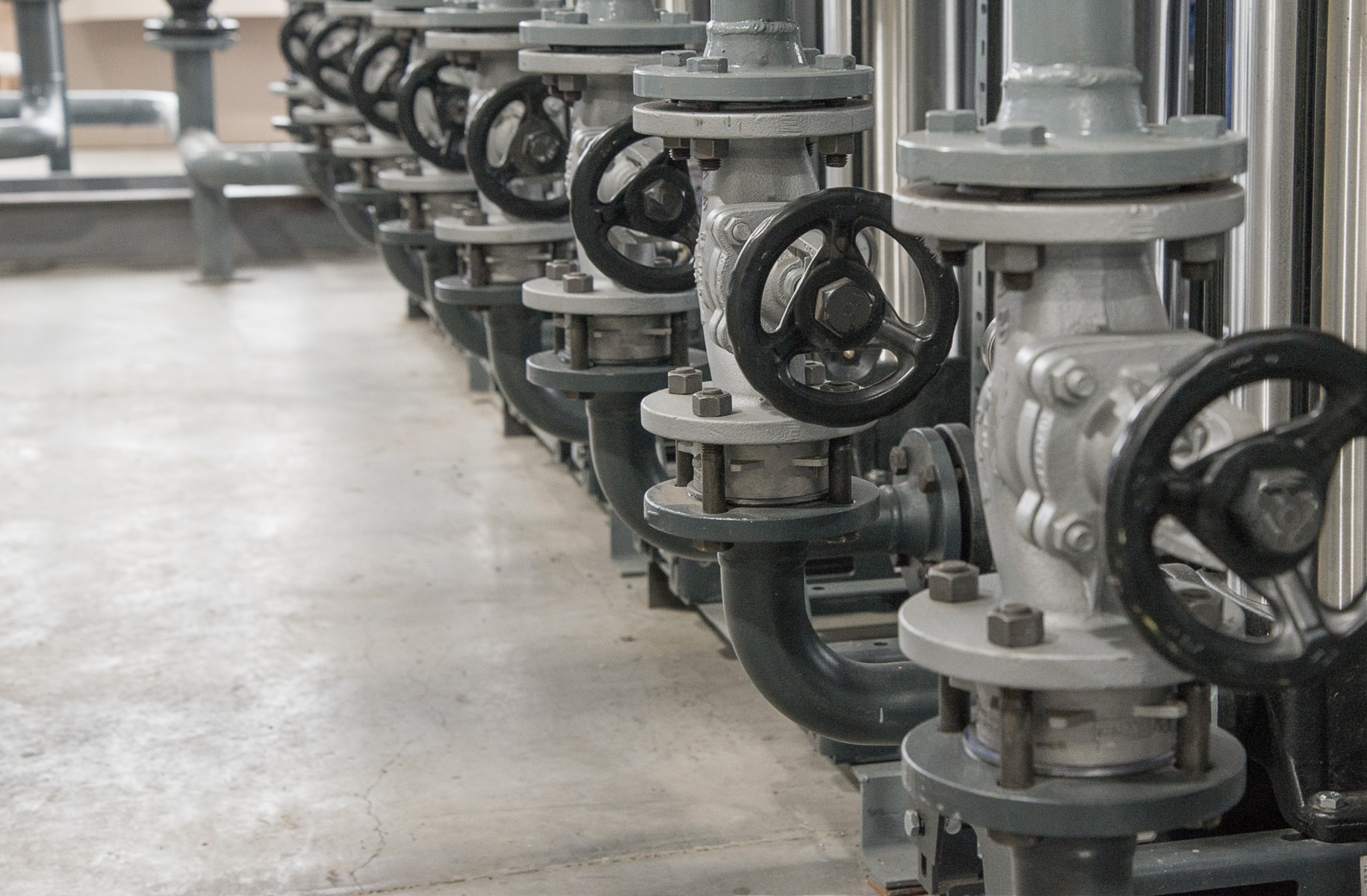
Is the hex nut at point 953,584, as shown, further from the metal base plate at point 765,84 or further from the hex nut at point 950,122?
the metal base plate at point 765,84

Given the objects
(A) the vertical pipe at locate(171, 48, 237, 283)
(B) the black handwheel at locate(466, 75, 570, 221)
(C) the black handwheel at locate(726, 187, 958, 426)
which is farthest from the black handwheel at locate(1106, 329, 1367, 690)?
(A) the vertical pipe at locate(171, 48, 237, 283)

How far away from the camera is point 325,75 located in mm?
4719

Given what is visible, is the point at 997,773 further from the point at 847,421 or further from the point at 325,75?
the point at 325,75

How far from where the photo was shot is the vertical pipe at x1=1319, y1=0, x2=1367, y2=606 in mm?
1582

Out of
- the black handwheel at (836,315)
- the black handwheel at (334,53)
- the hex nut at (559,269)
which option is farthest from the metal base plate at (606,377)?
the black handwheel at (334,53)

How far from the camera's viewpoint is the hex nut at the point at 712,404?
5.70 ft

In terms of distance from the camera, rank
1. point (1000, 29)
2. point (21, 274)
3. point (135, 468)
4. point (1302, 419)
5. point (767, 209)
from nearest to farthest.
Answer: point (1302, 419), point (767, 209), point (1000, 29), point (135, 468), point (21, 274)

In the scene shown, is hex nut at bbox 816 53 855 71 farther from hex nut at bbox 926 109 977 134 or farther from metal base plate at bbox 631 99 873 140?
hex nut at bbox 926 109 977 134

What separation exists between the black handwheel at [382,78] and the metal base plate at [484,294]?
0.97 meters

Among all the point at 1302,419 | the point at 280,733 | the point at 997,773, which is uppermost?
the point at 1302,419

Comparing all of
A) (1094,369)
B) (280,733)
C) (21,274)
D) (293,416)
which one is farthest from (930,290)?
(21,274)

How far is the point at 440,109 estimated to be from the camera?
317 centimetres

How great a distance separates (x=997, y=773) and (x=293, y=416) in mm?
3493

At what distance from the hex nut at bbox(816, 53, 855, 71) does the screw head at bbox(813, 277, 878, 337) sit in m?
0.31
